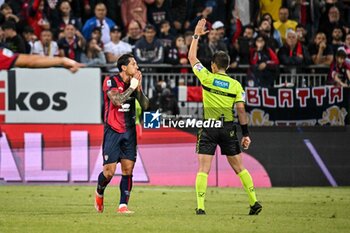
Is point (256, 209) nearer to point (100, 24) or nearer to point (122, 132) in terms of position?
point (122, 132)

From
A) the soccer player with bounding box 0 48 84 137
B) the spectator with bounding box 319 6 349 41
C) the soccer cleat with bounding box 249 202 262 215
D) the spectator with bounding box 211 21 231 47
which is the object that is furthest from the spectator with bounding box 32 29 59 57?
the soccer player with bounding box 0 48 84 137

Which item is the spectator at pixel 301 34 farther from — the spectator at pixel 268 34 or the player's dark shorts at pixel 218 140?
the player's dark shorts at pixel 218 140

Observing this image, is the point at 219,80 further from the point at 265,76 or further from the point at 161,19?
the point at 161,19

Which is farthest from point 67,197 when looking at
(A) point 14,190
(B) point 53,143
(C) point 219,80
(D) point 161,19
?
(D) point 161,19

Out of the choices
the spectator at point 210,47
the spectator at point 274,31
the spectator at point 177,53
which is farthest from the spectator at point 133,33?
the spectator at point 274,31

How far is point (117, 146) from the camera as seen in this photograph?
15.5 metres

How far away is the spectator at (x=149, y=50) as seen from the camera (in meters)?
24.5

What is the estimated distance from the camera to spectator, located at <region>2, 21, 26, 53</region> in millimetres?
23766

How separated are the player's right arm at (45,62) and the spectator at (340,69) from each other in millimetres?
13531

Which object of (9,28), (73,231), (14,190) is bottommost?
(14,190)

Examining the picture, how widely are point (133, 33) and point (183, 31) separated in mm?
1641

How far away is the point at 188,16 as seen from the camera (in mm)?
26922

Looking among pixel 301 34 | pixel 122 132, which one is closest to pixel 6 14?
pixel 301 34

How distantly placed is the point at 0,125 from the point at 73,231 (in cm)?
1009
